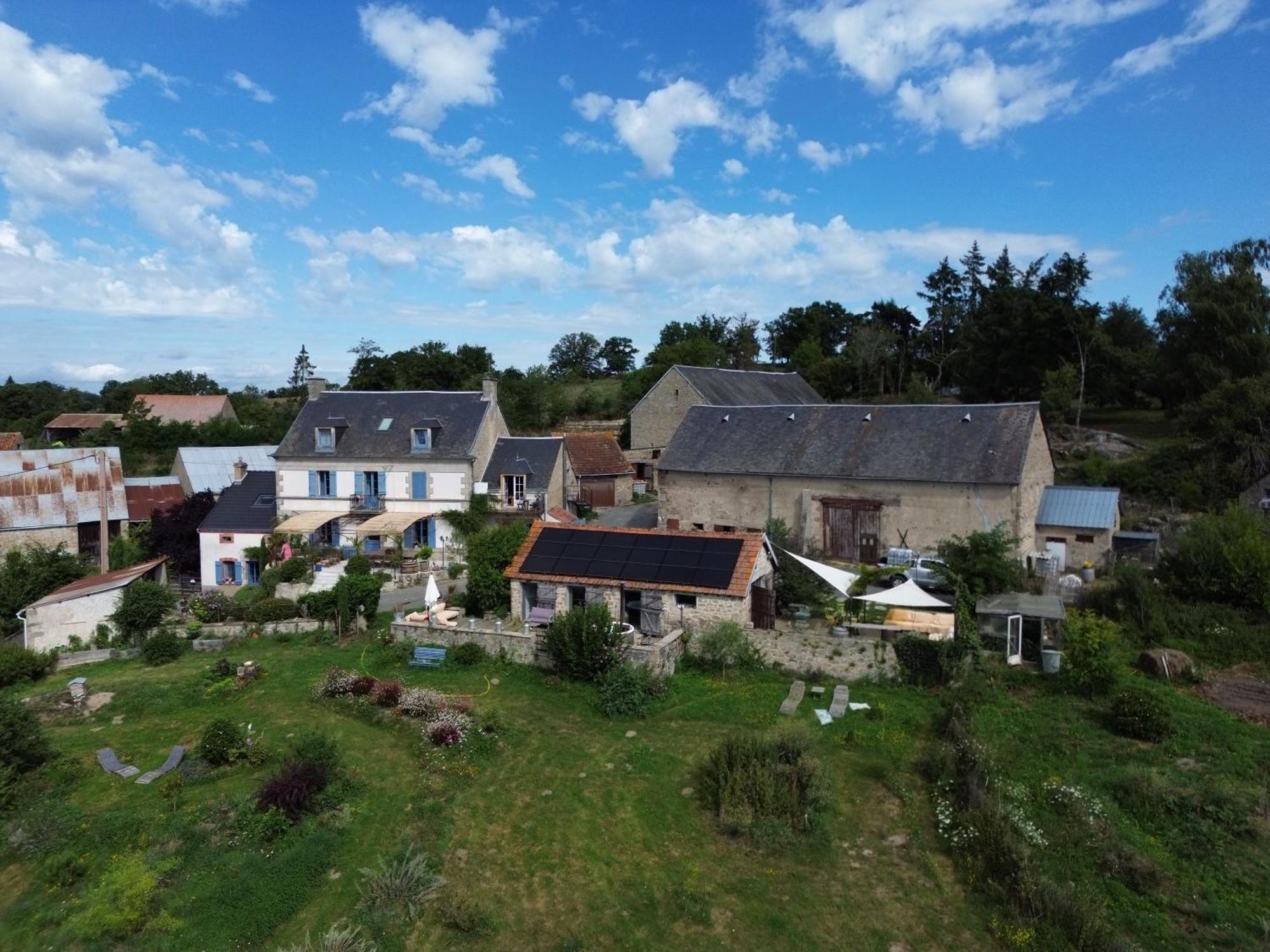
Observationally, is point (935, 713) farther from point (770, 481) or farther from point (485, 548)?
point (770, 481)

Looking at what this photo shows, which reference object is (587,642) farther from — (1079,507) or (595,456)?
(595,456)

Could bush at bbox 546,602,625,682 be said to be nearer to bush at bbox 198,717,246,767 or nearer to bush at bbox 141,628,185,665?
bush at bbox 198,717,246,767

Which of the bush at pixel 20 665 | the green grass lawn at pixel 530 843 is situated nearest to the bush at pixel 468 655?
the green grass lawn at pixel 530 843

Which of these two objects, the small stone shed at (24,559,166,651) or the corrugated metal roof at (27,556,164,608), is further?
the corrugated metal roof at (27,556,164,608)

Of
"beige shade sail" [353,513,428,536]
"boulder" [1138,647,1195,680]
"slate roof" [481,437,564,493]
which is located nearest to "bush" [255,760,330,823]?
"boulder" [1138,647,1195,680]

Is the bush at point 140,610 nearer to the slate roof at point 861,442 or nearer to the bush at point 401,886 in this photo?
the bush at point 401,886
